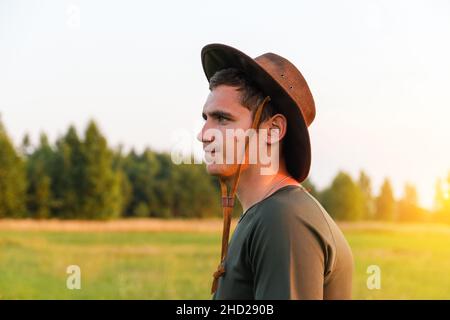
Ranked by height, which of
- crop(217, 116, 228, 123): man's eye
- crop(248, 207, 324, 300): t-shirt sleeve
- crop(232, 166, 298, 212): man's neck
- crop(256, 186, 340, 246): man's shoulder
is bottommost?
crop(248, 207, 324, 300): t-shirt sleeve

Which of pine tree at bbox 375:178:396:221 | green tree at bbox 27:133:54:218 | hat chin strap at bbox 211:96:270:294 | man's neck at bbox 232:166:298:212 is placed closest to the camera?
hat chin strap at bbox 211:96:270:294

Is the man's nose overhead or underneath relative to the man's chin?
overhead

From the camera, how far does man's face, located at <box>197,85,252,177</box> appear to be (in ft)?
8.03

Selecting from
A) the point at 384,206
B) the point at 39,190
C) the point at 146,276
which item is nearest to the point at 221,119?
the point at 146,276

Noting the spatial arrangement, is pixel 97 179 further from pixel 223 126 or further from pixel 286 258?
pixel 286 258

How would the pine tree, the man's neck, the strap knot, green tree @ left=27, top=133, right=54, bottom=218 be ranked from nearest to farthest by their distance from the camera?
the man's neck
the strap knot
green tree @ left=27, top=133, right=54, bottom=218
the pine tree

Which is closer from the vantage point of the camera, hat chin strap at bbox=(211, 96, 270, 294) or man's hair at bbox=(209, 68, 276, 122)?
hat chin strap at bbox=(211, 96, 270, 294)

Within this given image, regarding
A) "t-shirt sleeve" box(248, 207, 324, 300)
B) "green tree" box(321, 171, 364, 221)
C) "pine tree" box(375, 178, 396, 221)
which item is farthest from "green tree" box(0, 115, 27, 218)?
"t-shirt sleeve" box(248, 207, 324, 300)

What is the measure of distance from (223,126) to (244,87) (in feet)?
0.60

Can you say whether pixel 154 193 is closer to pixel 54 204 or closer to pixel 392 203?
pixel 54 204

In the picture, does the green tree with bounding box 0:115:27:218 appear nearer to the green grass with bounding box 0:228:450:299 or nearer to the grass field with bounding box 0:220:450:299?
the grass field with bounding box 0:220:450:299

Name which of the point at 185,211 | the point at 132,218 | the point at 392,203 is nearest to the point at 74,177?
the point at 132,218

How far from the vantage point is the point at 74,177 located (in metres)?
52.9

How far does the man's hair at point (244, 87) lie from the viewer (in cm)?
247
